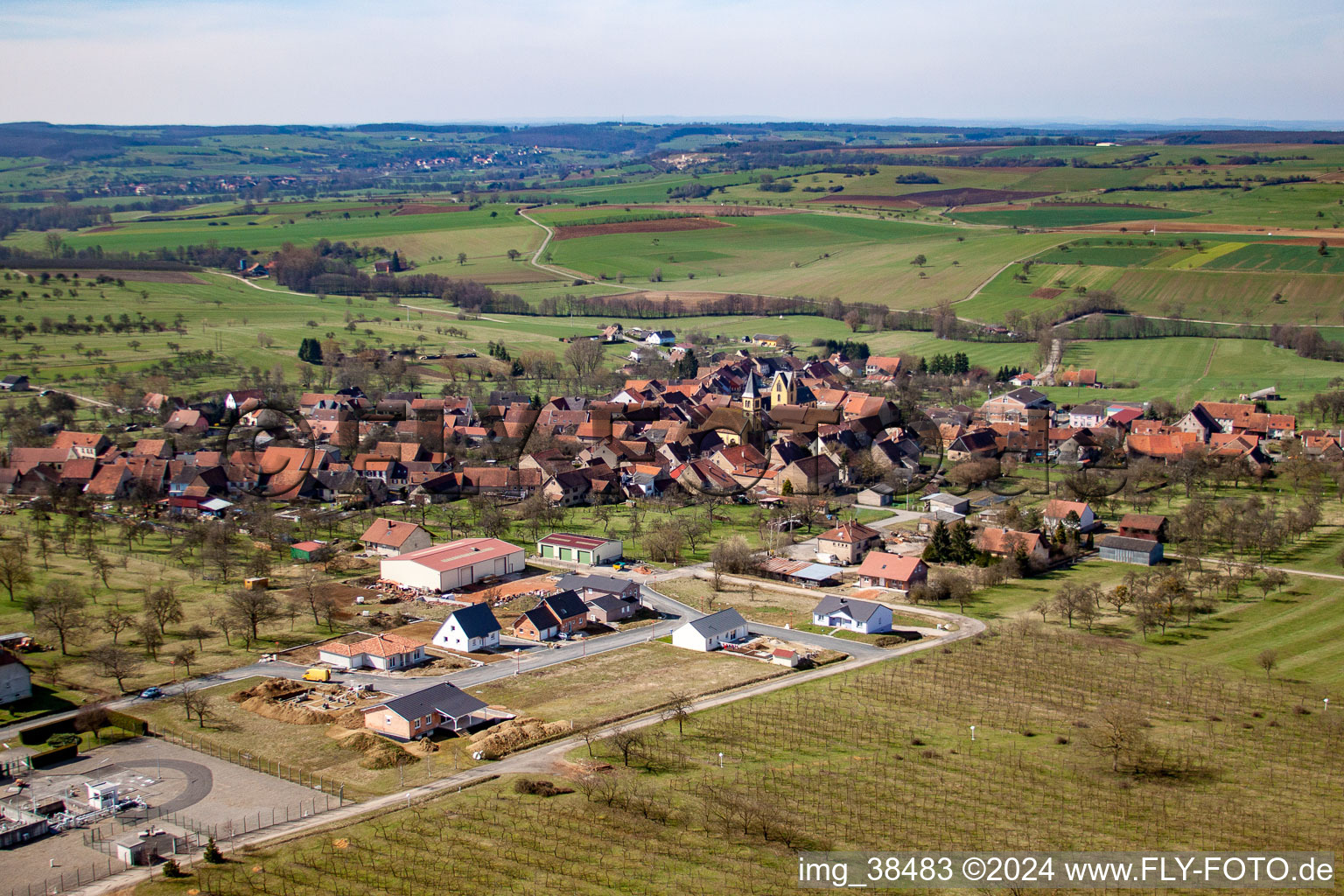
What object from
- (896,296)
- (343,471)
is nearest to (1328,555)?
(343,471)

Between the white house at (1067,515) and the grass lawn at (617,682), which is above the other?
the white house at (1067,515)

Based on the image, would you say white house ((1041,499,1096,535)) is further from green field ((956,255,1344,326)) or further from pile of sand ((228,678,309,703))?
green field ((956,255,1344,326))

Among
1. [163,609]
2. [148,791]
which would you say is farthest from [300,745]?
[163,609]

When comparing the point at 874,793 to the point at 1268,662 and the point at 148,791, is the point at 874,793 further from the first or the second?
the point at 148,791

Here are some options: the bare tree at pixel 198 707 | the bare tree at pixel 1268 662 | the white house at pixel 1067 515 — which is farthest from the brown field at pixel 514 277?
the bare tree at pixel 1268 662

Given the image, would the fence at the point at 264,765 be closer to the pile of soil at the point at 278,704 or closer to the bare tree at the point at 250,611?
the pile of soil at the point at 278,704

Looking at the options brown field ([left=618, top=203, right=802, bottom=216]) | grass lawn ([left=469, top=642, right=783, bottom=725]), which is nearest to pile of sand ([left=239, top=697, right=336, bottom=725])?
grass lawn ([left=469, top=642, right=783, bottom=725])
